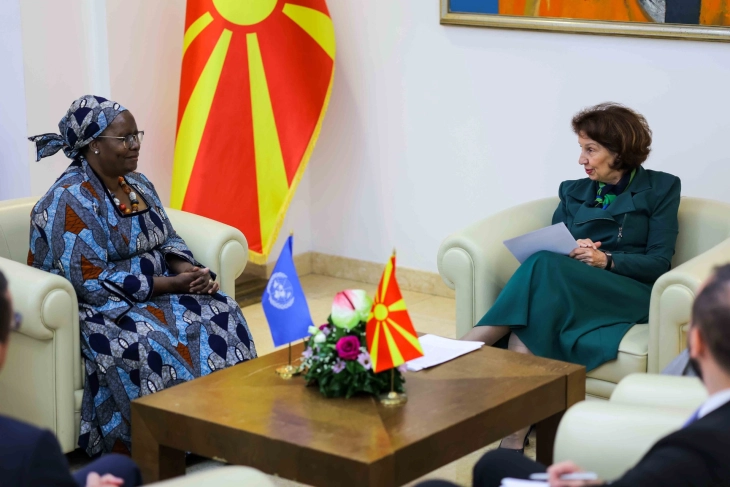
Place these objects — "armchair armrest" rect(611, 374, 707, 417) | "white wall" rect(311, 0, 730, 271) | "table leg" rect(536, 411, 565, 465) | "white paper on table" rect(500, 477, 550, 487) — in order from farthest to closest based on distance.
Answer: "white wall" rect(311, 0, 730, 271), "table leg" rect(536, 411, 565, 465), "armchair armrest" rect(611, 374, 707, 417), "white paper on table" rect(500, 477, 550, 487)

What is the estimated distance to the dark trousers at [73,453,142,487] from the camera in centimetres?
225

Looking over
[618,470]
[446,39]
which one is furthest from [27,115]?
[618,470]

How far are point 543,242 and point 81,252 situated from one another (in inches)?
64.8

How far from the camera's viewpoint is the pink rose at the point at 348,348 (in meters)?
2.77

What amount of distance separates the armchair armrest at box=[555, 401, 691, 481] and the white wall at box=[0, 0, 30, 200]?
11.4 ft

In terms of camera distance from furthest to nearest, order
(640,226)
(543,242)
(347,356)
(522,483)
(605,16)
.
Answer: (605,16), (640,226), (543,242), (347,356), (522,483)

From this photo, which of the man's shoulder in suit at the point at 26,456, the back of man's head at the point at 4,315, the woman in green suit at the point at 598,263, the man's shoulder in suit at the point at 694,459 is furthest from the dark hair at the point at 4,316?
the woman in green suit at the point at 598,263

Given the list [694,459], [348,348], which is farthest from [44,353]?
[694,459]

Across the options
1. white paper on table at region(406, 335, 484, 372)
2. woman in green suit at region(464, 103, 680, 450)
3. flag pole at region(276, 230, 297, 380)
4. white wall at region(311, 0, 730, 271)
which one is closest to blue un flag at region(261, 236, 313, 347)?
flag pole at region(276, 230, 297, 380)

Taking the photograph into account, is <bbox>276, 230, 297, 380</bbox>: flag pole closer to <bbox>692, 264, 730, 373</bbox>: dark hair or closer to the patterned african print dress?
the patterned african print dress

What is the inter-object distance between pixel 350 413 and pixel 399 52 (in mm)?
3298

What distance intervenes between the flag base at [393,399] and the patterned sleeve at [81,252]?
1260 mm

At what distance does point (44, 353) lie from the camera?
3504 mm

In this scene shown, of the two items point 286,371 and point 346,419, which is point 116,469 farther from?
point 286,371
